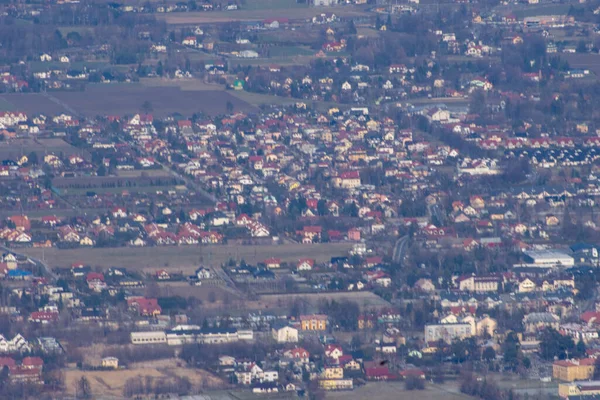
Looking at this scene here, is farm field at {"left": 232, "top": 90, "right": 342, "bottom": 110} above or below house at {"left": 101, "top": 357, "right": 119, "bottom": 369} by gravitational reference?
below

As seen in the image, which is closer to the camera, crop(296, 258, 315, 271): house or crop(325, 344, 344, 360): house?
crop(325, 344, 344, 360): house

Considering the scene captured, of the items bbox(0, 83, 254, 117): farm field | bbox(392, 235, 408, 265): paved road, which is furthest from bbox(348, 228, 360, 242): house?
bbox(0, 83, 254, 117): farm field

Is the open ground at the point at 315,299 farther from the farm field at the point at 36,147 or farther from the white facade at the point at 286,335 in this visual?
the farm field at the point at 36,147

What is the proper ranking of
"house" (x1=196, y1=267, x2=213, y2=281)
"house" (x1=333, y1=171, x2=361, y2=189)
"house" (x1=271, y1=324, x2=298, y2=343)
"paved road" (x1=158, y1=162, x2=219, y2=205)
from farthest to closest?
1. "house" (x1=333, y1=171, x2=361, y2=189)
2. "paved road" (x1=158, y1=162, x2=219, y2=205)
3. "house" (x1=196, y1=267, x2=213, y2=281)
4. "house" (x1=271, y1=324, x2=298, y2=343)

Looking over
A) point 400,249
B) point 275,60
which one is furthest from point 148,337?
point 275,60

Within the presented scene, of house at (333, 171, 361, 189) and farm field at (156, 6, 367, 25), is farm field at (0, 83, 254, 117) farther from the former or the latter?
farm field at (156, 6, 367, 25)

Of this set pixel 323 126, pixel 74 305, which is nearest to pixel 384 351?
pixel 74 305

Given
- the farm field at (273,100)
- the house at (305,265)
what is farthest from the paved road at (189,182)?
the farm field at (273,100)
